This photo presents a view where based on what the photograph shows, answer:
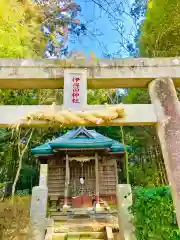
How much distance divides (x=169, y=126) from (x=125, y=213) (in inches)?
118

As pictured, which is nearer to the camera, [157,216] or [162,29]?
[157,216]

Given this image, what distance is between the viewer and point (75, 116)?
303 cm

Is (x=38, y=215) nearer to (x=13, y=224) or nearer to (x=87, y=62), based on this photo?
(x=13, y=224)

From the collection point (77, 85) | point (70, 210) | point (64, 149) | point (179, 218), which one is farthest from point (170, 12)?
point (70, 210)

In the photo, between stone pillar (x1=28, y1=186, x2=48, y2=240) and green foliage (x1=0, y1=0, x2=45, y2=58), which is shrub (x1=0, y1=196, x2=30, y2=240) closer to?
stone pillar (x1=28, y1=186, x2=48, y2=240)

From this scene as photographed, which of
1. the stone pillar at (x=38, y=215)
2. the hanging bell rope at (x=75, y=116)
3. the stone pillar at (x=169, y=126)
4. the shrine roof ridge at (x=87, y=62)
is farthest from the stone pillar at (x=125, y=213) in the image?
the shrine roof ridge at (x=87, y=62)

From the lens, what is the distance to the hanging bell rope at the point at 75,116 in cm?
300

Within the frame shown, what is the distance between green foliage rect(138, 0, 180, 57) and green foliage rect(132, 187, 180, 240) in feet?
14.1

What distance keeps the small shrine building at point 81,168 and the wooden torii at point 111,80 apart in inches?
293

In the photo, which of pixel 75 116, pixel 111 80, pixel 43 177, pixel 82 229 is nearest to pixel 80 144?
pixel 43 177

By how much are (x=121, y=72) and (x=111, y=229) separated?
202 inches

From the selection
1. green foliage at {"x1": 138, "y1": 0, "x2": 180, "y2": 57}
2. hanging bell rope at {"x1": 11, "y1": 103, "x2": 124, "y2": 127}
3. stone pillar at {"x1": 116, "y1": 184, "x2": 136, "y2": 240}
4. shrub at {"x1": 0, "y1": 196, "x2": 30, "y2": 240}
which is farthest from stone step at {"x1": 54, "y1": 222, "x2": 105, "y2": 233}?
green foliage at {"x1": 138, "y1": 0, "x2": 180, "y2": 57}

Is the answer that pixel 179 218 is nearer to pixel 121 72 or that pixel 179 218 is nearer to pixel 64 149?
pixel 121 72

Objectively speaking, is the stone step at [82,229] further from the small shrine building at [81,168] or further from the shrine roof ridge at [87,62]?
the shrine roof ridge at [87,62]
